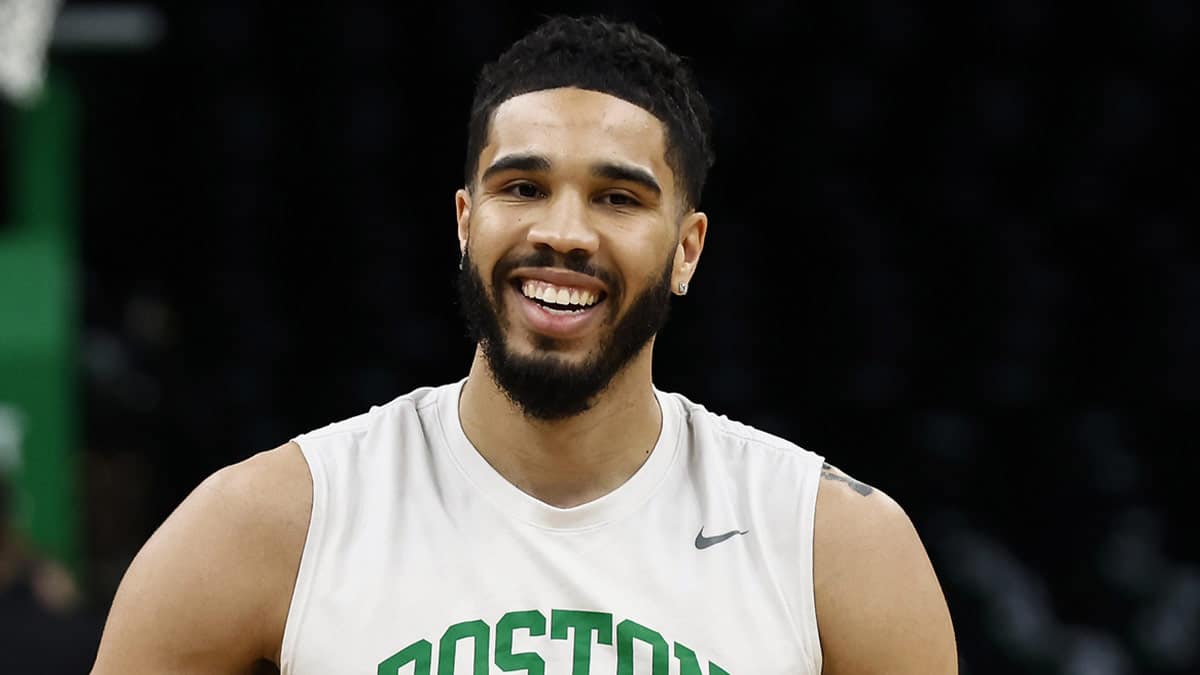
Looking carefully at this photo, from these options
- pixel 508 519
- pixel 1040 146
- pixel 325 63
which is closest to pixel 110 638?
pixel 508 519

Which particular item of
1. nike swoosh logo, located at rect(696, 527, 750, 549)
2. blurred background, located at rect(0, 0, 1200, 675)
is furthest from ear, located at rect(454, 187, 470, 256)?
blurred background, located at rect(0, 0, 1200, 675)

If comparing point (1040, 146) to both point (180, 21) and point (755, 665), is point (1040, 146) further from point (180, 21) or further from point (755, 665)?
point (755, 665)

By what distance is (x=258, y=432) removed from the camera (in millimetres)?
9133

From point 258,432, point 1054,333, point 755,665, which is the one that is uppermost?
point 1054,333

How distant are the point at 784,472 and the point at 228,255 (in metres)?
7.34

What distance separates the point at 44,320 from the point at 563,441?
558 cm

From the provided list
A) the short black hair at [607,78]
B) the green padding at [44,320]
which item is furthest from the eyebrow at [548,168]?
the green padding at [44,320]

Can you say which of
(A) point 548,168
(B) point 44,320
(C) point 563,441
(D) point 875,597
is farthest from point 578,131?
(B) point 44,320

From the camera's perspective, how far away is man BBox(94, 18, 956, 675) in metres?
2.79

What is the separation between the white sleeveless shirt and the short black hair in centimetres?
47

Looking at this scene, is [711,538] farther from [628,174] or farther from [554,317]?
[628,174]

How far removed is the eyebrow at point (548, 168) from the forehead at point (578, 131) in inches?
0.5

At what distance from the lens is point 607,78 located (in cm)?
299

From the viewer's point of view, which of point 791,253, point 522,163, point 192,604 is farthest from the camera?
point 791,253
